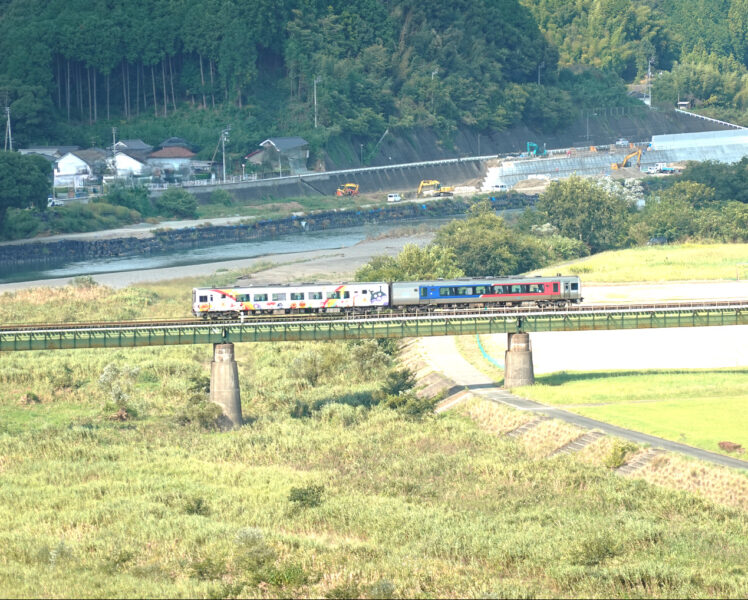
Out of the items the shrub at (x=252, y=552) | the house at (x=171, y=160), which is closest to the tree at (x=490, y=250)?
the house at (x=171, y=160)

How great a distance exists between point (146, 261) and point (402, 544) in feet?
350

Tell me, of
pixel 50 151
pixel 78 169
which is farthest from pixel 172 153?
pixel 50 151

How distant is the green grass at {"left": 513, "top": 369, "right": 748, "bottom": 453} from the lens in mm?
68688

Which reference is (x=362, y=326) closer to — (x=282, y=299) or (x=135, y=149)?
(x=282, y=299)

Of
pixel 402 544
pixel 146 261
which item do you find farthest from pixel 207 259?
pixel 402 544

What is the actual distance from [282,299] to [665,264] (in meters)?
62.0

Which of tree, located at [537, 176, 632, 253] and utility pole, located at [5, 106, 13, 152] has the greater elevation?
utility pole, located at [5, 106, 13, 152]

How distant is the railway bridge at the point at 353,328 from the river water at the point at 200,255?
6352cm

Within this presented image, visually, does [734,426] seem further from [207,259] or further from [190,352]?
[207,259]

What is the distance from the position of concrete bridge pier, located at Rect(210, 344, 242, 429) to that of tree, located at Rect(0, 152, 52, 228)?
3451 inches

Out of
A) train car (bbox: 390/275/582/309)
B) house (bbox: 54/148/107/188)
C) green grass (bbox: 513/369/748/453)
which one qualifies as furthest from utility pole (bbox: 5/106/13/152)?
green grass (bbox: 513/369/748/453)

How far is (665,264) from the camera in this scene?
135 metres

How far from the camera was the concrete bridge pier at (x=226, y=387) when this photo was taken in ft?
255

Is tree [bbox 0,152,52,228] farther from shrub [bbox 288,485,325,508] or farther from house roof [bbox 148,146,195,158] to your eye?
shrub [bbox 288,485,325,508]
